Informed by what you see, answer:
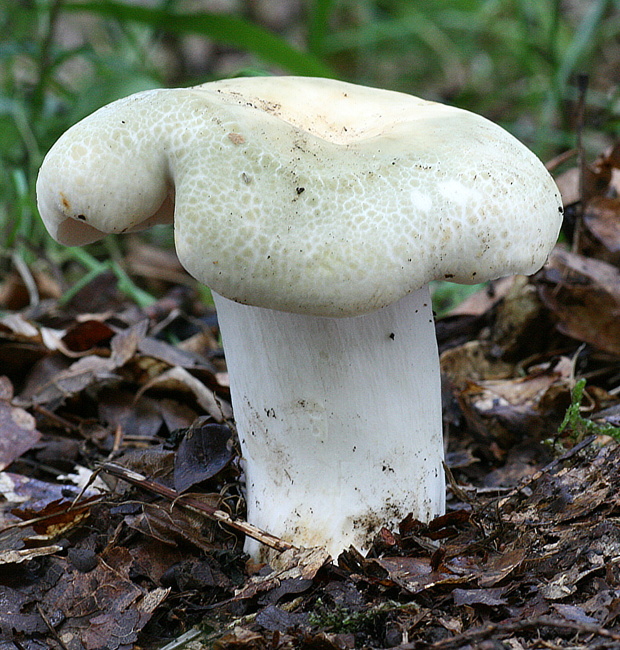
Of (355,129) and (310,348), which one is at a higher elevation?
(355,129)

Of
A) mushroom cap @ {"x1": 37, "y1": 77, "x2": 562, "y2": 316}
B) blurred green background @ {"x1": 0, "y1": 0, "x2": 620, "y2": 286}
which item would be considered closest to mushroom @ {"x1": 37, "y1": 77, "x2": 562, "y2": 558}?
mushroom cap @ {"x1": 37, "y1": 77, "x2": 562, "y2": 316}

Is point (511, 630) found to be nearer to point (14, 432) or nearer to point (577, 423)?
point (577, 423)

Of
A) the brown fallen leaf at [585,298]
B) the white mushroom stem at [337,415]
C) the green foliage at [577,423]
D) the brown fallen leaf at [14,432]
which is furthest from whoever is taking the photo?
the brown fallen leaf at [585,298]

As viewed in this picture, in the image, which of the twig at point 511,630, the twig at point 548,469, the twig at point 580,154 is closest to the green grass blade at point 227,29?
the twig at point 580,154

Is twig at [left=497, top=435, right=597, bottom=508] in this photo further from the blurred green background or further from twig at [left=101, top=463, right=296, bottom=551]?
the blurred green background

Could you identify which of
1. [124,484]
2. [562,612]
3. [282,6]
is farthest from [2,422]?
[282,6]

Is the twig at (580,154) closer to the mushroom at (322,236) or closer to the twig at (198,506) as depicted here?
the mushroom at (322,236)

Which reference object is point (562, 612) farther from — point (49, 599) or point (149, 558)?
point (49, 599)
